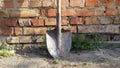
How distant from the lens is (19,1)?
3.59 meters

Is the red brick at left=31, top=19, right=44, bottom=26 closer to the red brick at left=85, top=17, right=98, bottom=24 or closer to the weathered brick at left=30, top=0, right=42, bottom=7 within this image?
the weathered brick at left=30, top=0, right=42, bottom=7

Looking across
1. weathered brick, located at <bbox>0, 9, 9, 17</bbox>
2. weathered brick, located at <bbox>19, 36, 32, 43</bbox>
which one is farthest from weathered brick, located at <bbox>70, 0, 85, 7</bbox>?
weathered brick, located at <bbox>0, 9, 9, 17</bbox>

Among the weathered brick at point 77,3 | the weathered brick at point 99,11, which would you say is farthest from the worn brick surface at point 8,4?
the weathered brick at point 99,11

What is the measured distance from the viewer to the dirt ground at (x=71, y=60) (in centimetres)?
317

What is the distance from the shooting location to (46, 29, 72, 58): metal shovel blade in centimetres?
338

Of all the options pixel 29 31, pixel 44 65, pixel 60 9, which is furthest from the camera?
pixel 29 31

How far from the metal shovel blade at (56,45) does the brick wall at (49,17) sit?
0.20 meters

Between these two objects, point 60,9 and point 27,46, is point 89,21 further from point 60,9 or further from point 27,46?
point 27,46

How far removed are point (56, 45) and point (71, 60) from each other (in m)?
0.28

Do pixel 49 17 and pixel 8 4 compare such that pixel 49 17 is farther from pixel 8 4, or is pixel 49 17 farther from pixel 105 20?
pixel 105 20

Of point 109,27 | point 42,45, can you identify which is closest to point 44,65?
point 42,45

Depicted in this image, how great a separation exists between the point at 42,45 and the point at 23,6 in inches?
21.6

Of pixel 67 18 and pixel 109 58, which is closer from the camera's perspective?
pixel 109 58

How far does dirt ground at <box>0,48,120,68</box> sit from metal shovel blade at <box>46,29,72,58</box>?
0.23ft
